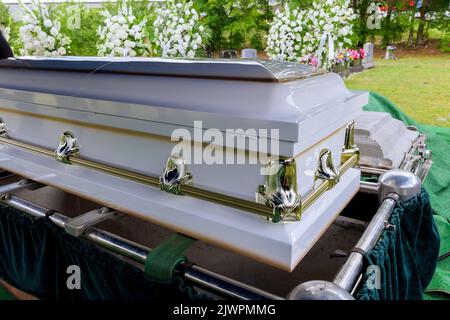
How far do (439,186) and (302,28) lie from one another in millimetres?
1616

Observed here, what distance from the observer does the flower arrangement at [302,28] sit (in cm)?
313

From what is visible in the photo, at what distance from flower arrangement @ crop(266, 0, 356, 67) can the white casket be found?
87.8 inches

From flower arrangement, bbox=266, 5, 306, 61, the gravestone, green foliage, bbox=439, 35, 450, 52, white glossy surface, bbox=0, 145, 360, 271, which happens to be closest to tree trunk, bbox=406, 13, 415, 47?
green foliage, bbox=439, 35, 450, 52

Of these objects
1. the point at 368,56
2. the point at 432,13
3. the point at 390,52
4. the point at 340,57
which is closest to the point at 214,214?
the point at 340,57

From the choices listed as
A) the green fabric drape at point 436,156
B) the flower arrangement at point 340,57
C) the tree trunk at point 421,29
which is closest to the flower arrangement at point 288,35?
the green fabric drape at point 436,156

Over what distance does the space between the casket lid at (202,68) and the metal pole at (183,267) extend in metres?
0.40

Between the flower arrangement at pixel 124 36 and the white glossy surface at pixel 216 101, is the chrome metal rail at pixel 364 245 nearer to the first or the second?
the white glossy surface at pixel 216 101

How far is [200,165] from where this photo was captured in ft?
2.89

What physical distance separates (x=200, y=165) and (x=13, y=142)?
0.79m

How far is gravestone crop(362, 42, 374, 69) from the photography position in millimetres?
6781

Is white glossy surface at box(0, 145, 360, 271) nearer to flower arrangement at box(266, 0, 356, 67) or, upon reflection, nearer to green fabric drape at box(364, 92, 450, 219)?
green fabric drape at box(364, 92, 450, 219)

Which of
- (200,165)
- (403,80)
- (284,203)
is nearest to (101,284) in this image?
(200,165)

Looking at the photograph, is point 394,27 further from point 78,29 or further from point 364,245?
point 364,245

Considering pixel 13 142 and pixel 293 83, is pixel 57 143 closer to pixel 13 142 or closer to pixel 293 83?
pixel 13 142
